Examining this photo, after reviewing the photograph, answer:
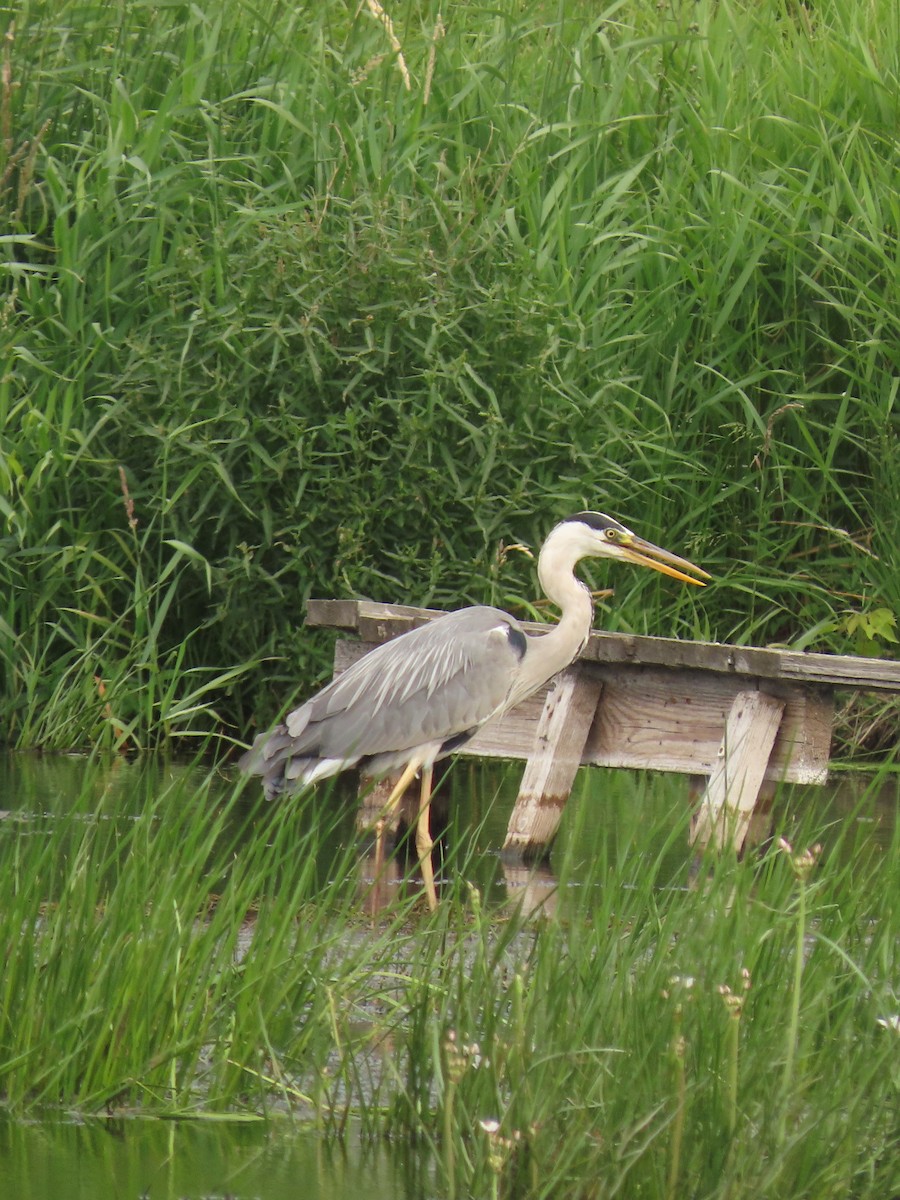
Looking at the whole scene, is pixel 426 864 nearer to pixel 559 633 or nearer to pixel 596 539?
pixel 559 633

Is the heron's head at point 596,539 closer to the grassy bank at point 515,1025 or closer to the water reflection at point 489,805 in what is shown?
the water reflection at point 489,805

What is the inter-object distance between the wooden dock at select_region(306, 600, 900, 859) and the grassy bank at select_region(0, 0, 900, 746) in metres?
1.10

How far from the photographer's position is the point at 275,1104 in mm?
3482

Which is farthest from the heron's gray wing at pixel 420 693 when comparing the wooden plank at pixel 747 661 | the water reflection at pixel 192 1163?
the water reflection at pixel 192 1163

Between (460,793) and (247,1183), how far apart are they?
432cm

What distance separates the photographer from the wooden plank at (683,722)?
6008mm

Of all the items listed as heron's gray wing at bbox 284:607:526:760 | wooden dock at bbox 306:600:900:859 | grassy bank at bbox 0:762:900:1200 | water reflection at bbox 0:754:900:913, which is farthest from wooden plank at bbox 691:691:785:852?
grassy bank at bbox 0:762:900:1200

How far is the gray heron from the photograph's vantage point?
20.1ft

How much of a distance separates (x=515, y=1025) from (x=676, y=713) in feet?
11.2

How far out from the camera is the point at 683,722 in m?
6.25

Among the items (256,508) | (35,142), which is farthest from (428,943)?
(256,508)

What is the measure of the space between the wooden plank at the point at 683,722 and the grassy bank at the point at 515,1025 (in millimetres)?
2291

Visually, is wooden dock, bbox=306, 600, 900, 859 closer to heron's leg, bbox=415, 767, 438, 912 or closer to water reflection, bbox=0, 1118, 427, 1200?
heron's leg, bbox=415, 767, 438, 912

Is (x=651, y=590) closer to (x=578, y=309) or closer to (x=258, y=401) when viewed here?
(x=578, y=309)
